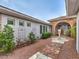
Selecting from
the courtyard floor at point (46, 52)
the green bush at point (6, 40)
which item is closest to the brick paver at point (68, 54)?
the courtyard floor at point (46, 52)

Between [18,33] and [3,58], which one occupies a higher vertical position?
[18,33]

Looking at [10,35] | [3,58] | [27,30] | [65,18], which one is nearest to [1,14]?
[10,35]

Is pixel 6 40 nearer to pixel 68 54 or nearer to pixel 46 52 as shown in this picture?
pixel 46 52

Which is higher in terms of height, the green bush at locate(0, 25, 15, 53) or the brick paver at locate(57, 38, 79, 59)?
the green bush at locate(0, 25, 15, 53)

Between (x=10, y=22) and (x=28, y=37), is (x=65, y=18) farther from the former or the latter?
(x=10, y=22)

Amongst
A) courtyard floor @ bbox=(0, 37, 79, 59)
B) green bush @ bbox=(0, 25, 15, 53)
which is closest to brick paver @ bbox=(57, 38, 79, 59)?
courtyard floor @ bbox=(0, 37, 79, 59)

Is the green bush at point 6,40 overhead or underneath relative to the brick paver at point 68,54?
overhead

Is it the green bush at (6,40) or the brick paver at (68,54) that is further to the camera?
the green bush at (6,40)

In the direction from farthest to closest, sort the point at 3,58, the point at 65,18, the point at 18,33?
the point at 65,18
the point at 18,33
the point at 3,58

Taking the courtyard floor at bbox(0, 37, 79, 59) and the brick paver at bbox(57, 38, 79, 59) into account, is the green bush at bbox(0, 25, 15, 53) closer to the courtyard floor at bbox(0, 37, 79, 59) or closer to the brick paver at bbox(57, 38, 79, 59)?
the courtyard floor at bbox(0, 37, 79, 59)

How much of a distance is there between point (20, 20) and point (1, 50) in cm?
413

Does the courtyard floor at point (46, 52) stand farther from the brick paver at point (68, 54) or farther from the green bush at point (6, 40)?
the green bush at point (6, 40)

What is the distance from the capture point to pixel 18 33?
34.8ft

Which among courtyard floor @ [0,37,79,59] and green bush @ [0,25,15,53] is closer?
courtyard floor @ [0,37,79,59]
